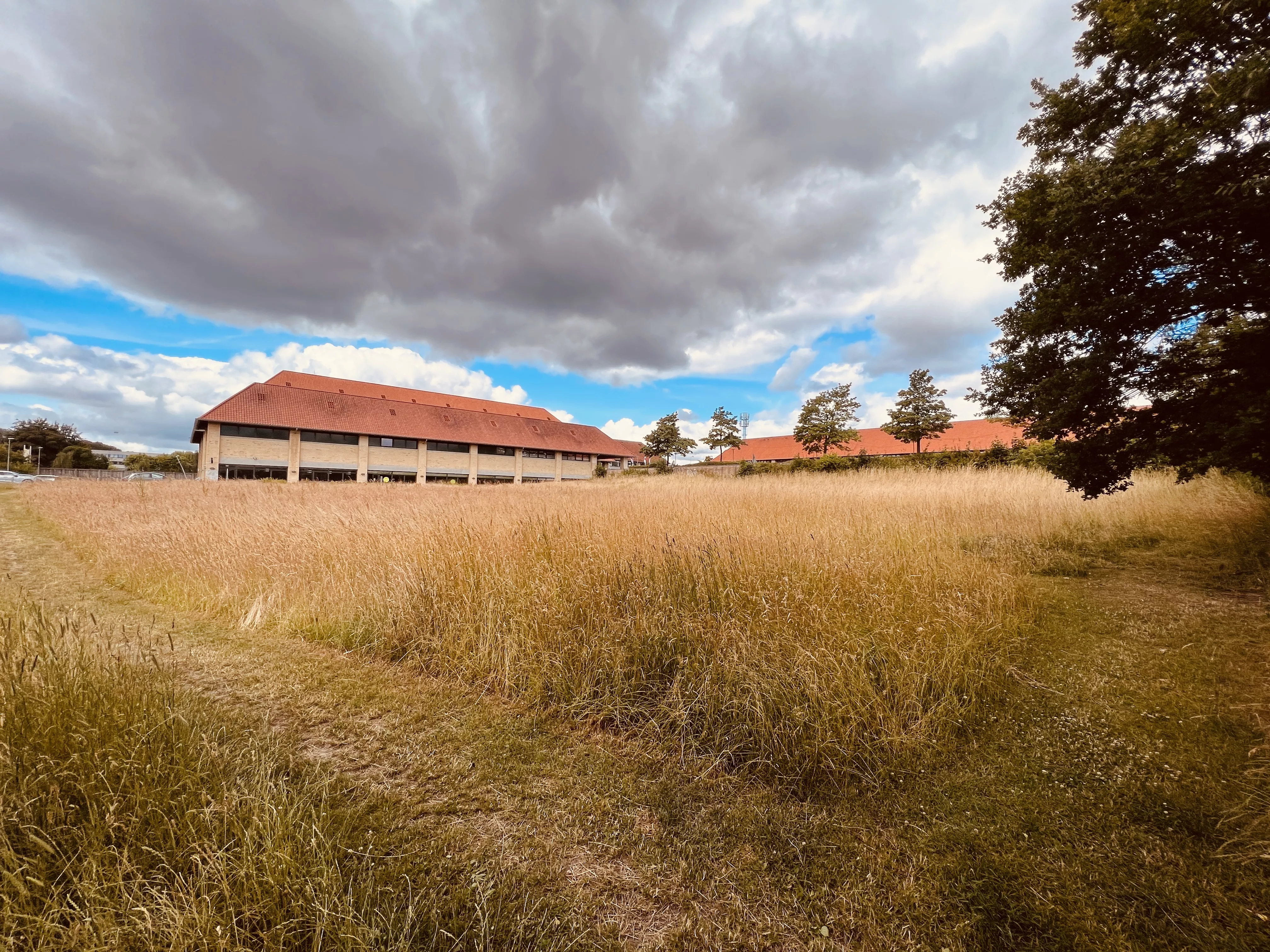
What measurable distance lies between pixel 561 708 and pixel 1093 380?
6942mm

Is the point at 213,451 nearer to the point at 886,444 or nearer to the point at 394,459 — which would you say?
the point at 394,459

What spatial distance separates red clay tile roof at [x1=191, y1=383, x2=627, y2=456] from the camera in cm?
2967

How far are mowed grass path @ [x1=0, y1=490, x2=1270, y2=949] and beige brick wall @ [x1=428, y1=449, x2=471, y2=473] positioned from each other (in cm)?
3580

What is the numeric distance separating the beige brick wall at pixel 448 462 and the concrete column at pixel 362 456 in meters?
4.45

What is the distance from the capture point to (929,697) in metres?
2.92

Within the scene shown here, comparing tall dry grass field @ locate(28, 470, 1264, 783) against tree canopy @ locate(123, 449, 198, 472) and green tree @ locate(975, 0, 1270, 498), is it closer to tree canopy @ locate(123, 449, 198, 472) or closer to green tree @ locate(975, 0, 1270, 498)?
green tree @ locate(975, 0, 1270, 498)

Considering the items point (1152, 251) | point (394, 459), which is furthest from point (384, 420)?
point (1152, 251)

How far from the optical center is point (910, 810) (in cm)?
220

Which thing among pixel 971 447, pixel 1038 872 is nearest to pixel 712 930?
pixel 1038 872

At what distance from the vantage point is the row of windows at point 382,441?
95.1 feet

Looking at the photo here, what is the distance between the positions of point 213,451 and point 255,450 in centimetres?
198

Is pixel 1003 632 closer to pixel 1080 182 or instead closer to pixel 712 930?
pixel 712 930

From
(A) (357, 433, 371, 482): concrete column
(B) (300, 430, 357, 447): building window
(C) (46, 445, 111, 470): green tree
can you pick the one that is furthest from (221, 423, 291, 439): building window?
(C) (46, 445, 111, 470): green tree

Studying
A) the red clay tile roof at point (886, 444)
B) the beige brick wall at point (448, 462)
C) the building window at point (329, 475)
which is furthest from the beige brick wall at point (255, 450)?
the red clay tile roof at point (886, 444)
